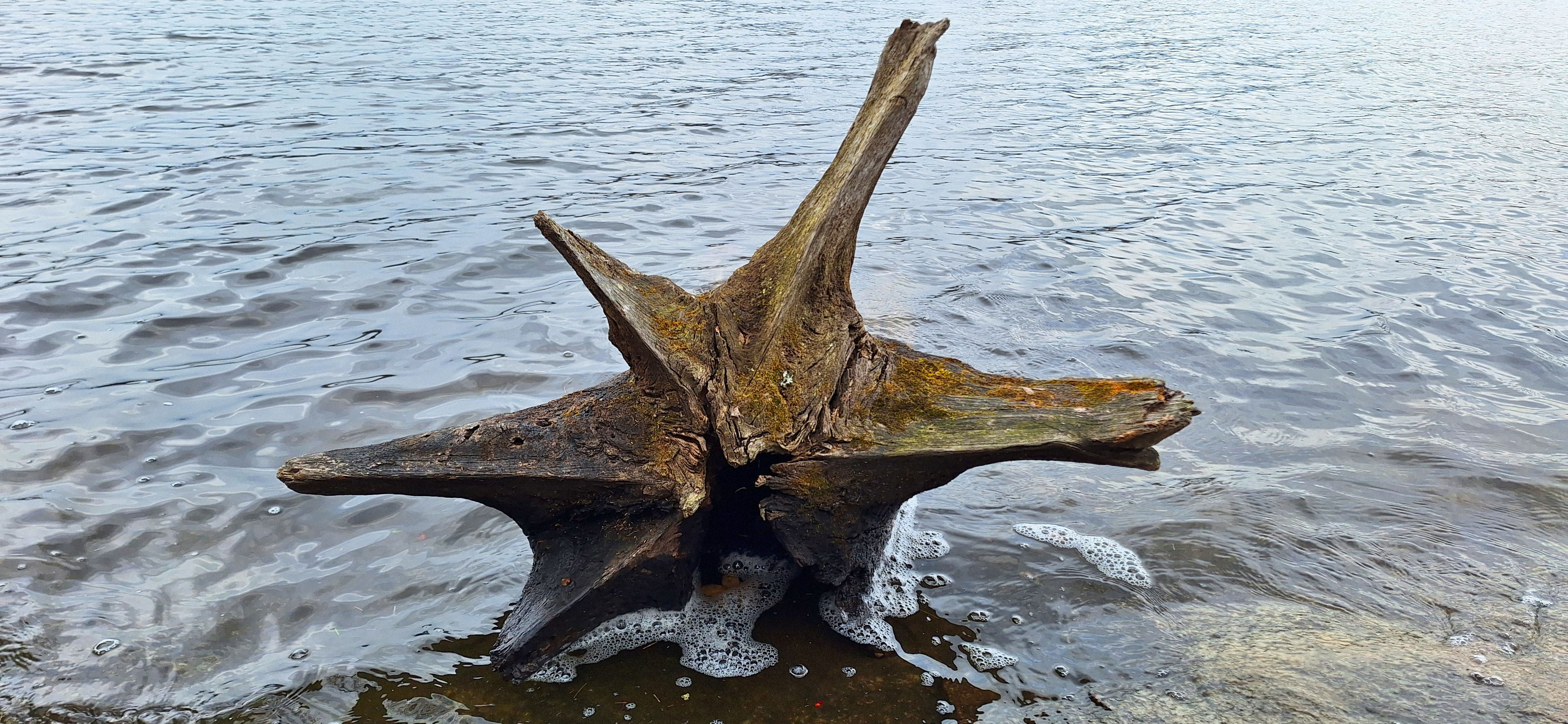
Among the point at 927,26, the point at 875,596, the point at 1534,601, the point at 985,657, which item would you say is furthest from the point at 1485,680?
Answer: the point at 927,26

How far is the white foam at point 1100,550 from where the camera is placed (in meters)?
3.67

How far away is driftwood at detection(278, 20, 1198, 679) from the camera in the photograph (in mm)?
2625

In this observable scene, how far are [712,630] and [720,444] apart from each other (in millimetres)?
747

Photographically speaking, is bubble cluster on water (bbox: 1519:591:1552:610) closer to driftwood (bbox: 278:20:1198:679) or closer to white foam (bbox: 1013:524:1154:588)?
white foam (bbox: 1013:524:1154:588)

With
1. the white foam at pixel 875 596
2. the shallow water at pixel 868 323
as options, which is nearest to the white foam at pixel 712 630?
the shallow water at pixel 868 323

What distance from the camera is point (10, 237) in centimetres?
719

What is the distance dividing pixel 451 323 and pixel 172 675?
10.9 feet

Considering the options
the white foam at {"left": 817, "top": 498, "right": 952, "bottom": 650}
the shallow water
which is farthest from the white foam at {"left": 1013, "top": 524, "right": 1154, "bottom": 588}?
Answer: the white foam at {"left": 817, "top": 498, "right": 952, "bottom": 650}

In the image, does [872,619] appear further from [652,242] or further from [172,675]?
[652,242]

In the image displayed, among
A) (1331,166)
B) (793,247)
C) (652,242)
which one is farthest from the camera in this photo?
(1331,166)

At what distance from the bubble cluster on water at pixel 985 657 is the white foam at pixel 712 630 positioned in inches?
24.5

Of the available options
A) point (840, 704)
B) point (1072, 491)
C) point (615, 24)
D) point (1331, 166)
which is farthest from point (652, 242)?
point (615, 24)

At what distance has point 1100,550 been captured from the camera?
12.6 ft

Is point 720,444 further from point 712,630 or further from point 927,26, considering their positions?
point 927,26
